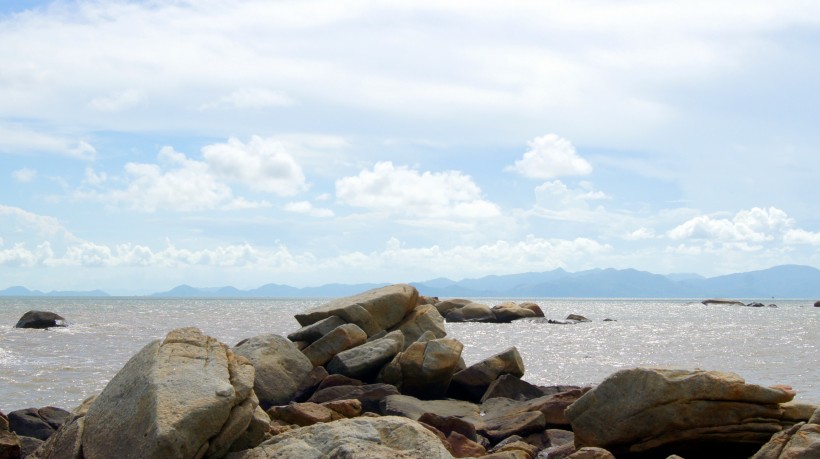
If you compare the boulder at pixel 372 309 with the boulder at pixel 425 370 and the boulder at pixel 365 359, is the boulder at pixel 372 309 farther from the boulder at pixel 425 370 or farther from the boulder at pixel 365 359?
the boulder at pixel 425 370

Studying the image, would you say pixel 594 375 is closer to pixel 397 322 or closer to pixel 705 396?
pixel 397 322

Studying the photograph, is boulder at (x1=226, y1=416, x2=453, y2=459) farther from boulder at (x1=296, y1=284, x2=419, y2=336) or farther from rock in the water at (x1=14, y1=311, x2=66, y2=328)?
rock in the water at (x1=14, y1=311, x2=66, y2=328)

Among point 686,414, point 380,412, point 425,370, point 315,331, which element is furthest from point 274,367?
point 686,414

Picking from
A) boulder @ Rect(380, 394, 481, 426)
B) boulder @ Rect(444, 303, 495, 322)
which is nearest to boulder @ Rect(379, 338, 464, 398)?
boulder @ Rect(380, 394, 481, 426)

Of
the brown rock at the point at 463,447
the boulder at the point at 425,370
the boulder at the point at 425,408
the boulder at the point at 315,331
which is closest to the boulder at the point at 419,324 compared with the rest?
the boulder at the point at 315,331

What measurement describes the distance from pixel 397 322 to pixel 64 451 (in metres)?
15.7

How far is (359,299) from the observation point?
83.8ft

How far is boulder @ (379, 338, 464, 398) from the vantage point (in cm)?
2024

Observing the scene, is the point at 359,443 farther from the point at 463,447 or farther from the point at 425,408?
the point at 425,408

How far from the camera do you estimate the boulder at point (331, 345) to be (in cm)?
2142

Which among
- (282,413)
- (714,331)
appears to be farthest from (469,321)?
(282,413)

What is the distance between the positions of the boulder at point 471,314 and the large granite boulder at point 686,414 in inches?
2539

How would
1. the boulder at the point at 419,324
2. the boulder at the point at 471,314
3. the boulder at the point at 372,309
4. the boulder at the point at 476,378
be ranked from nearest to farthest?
1. the boulder at the point at 476,378
2. the boulder at the point at 372,309
3. the boulder at the point at 419,324
4. the boulder at the point at 471,314

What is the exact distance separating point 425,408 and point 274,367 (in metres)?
3.37
